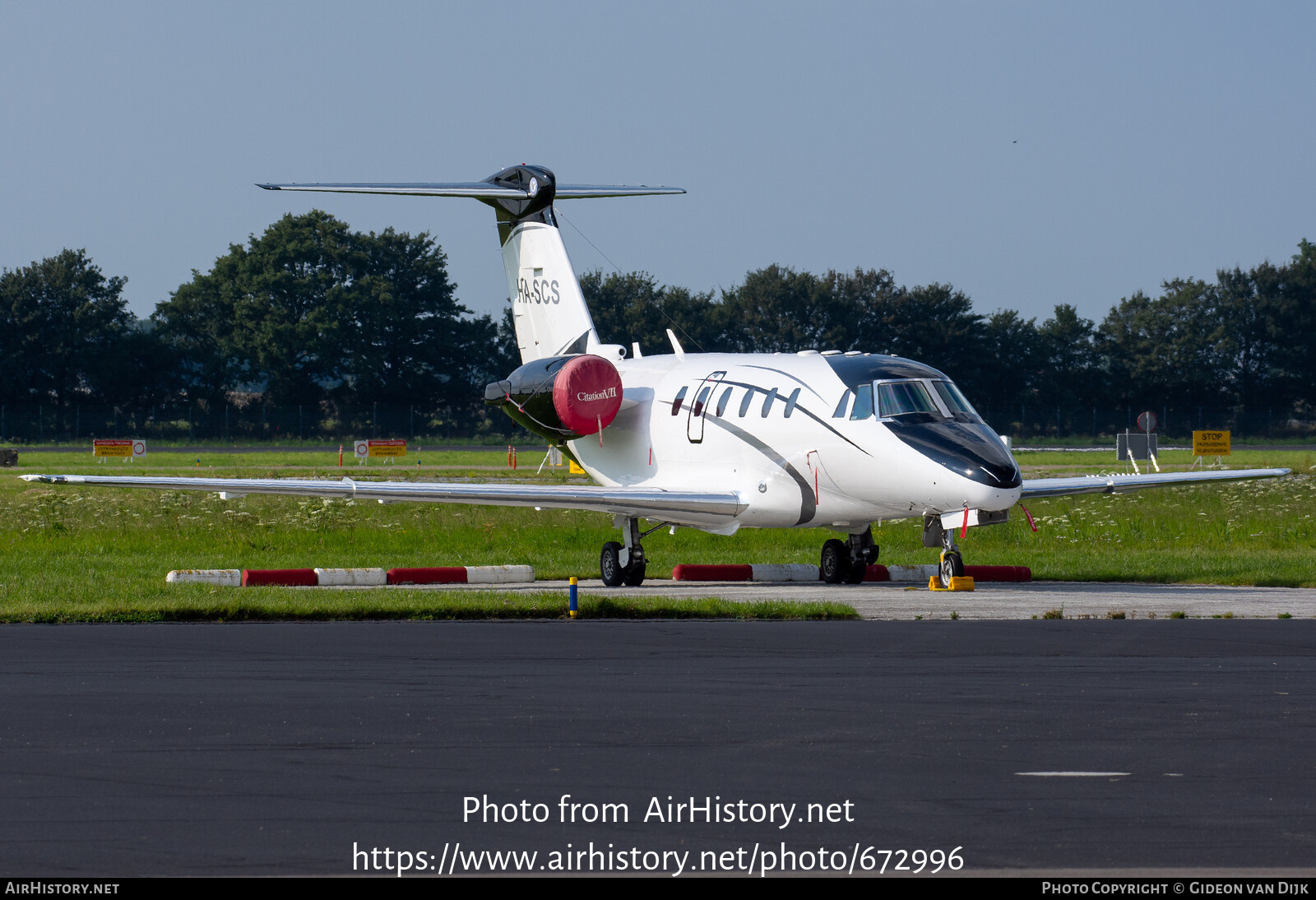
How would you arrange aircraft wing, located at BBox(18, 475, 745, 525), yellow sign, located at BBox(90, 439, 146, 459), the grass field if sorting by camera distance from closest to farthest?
the grass field < aircraft wing, located at BBox(18, 475, 745, 525) < yellow sign, located at BBox(90, 439, 146, 459)

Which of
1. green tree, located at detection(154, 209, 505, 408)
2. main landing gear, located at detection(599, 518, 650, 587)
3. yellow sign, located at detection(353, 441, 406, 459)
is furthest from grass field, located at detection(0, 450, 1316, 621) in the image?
green tree, located at detection(154, 209, 505, 408)

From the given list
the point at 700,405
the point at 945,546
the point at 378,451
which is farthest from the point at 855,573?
the point at 378,451

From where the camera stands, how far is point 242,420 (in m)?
97.7

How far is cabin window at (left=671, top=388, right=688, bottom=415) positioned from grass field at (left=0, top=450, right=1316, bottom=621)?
297 cm

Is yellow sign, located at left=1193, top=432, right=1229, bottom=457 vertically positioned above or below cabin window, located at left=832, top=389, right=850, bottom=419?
below

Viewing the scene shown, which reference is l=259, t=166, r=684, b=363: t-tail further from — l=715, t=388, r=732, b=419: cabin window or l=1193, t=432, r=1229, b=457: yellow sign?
l=1193, t=432, r=1229, b=457: yellow sign

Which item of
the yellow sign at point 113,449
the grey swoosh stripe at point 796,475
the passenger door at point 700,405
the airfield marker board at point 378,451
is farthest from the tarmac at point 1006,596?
the yellow sign at point 113,449

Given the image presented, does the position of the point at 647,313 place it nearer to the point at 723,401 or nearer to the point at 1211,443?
the point at 1211,443

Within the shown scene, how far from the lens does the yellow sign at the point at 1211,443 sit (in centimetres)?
5669

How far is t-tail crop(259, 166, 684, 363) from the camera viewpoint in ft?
95.6

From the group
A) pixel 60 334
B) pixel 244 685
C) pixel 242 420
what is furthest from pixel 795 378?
pixel 60 334

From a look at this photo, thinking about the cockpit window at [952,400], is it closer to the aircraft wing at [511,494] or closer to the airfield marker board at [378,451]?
the aircraft wing at [511,494]

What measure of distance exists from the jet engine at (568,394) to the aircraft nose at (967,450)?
6691 millimetres

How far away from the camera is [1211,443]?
189 feet
